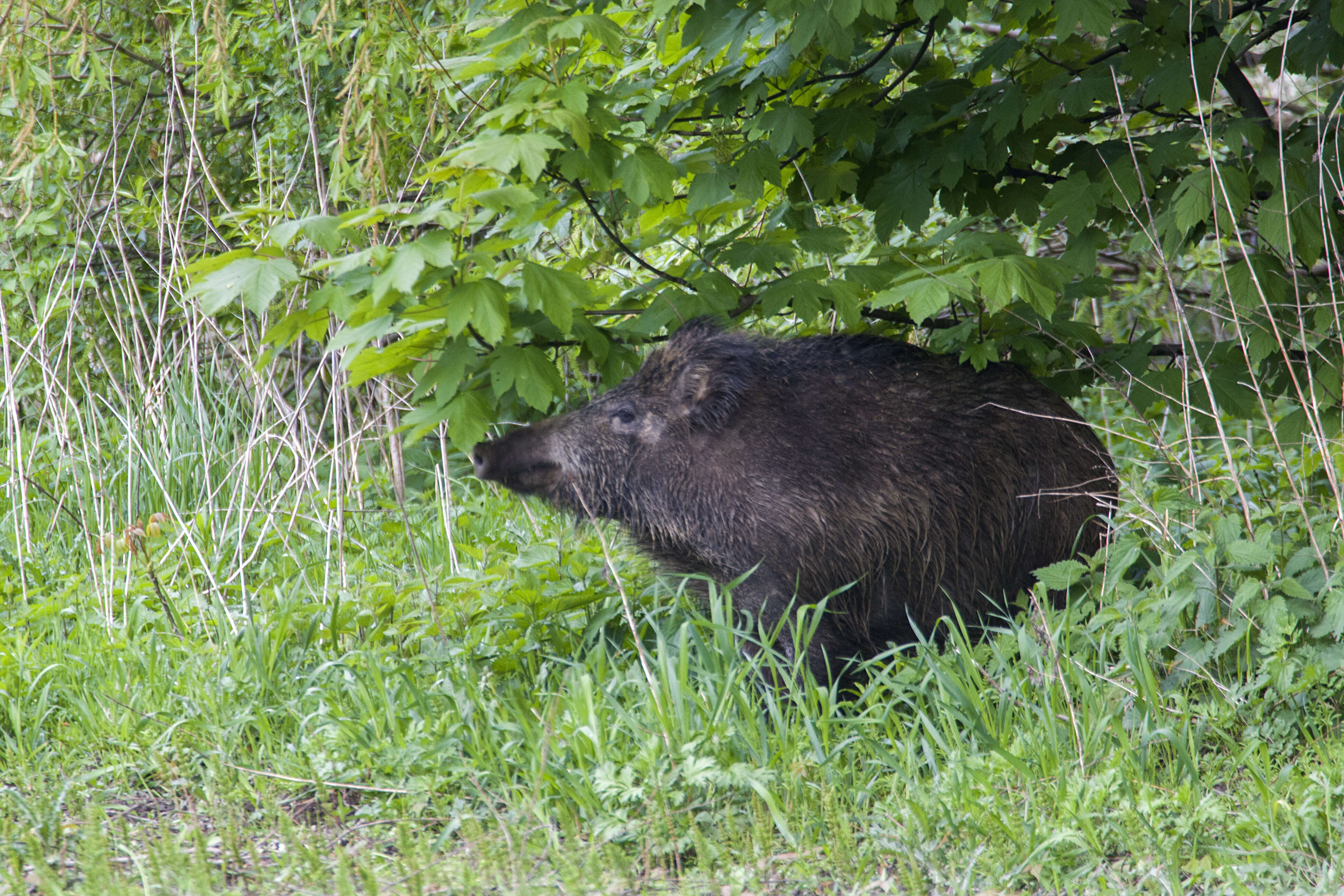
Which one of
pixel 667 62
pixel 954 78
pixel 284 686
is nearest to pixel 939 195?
pixel 954 78

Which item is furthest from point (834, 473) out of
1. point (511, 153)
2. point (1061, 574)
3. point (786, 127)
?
point (511, 153)

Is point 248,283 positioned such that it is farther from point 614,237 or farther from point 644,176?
point 614,237

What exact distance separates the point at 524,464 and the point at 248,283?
135 centimetres

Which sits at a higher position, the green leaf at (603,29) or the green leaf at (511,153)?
the green leaf at (603,29)

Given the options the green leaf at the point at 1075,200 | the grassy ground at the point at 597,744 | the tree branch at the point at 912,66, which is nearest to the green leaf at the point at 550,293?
the grassy ground at the point at 597,744

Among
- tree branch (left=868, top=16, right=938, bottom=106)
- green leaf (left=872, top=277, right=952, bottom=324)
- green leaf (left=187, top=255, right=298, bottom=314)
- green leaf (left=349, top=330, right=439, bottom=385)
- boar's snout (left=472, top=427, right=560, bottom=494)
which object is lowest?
boar's snout (left=472, top=427, right=560, bottom=494)

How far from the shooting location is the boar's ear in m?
3.79

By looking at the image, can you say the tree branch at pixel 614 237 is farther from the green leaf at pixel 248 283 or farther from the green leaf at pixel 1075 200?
the green leaf at pixel 1075 200

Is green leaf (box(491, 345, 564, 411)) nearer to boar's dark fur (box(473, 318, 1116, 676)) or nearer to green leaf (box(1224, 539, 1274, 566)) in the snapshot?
boar's dark fur (box(473, 318, 1116, 676))

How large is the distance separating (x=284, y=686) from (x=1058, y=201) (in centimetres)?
273

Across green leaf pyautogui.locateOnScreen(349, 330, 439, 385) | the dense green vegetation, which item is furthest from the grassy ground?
green leaf pyautogui.locateOnScreen(349, 330, 439, 385)

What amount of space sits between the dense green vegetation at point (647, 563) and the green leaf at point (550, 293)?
18 millimetres

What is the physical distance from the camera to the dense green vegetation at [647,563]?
102 inches

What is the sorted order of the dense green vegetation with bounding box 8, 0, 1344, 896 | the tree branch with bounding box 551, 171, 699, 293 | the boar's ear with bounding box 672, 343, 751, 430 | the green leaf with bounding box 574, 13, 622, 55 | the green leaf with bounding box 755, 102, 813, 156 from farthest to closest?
the boar's ear with bounding box 672, 343, 751, 430 < the green leaf with bounding box 755, 102, 813, 156 < the tree branch with bounding box 551, 171, 699, 293 < the green leaf with bounding box 574, 13, 622, 55 < the dense green vegetation with bounding box 8, 0, 1344, 896
